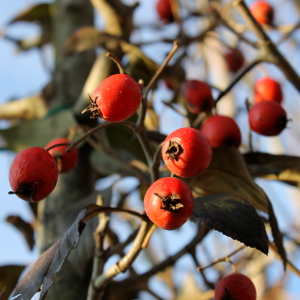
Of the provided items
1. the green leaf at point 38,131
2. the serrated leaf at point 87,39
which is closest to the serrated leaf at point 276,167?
the green leaf at point 38,131

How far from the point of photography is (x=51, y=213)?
4.22 ft

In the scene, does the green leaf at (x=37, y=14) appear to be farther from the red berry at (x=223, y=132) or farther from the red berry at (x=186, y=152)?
the red berry at (x=186, y=152)

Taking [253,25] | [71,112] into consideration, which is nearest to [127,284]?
[71,112]

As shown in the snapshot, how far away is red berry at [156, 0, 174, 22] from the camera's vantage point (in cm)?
183

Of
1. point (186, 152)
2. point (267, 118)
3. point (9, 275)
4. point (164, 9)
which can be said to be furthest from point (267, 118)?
point (164, 9)

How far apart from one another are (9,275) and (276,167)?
775mm

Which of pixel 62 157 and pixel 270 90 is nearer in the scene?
pixel 62 157

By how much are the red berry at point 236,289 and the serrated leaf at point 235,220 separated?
7.0 inches

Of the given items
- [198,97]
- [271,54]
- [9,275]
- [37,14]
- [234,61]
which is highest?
[271,54]

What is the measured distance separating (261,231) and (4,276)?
749 mm

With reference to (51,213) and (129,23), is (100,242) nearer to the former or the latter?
(51,213)

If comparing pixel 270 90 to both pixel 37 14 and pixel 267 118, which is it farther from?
pixel 37 14

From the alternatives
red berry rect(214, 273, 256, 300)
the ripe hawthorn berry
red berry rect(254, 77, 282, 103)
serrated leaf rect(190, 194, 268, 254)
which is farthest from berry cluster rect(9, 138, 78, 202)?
red berry rect(254, 77, 282, 103)

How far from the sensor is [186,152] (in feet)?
2.17
